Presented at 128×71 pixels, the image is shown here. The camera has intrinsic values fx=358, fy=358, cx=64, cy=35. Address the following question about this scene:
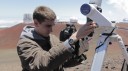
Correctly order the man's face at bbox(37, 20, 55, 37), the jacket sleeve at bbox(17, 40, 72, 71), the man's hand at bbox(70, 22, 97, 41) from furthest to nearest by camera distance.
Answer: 1. the man's face at bbox(37, 20, 55, 37)
2. the jacket sleeve at bbox(17, 40, 72, 71)
3. the man's hand at bbox(70, 22, 97, 41)

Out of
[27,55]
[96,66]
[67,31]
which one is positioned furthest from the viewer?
[67,31]

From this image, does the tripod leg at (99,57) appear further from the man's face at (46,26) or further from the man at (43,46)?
the man's face at (46,26)

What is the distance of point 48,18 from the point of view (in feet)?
11.0

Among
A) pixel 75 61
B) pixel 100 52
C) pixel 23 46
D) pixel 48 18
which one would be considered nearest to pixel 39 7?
pixel 48 18

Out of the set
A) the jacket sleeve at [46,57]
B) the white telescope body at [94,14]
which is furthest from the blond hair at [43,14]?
the white telescope body at [94,14]

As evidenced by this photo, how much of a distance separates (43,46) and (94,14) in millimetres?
859

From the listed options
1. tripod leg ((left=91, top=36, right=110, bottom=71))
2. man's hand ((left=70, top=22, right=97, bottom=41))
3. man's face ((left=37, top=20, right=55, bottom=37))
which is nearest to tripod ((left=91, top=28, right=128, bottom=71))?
tripod leg ((left=91, top=36, right=110, bottom=71))

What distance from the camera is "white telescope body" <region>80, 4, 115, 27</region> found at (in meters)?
2.74

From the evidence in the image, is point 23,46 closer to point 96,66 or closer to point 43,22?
point 43,22

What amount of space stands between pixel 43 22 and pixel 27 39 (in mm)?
227

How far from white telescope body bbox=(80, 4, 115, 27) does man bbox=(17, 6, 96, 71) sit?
0.63 feet

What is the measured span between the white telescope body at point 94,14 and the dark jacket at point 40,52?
0.47m

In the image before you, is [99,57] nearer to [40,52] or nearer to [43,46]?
[40,52]

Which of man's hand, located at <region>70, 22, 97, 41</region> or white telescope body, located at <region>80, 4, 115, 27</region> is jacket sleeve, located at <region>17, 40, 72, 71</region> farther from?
white telescope body, located at <region>80, 4, 115, 27</region>
